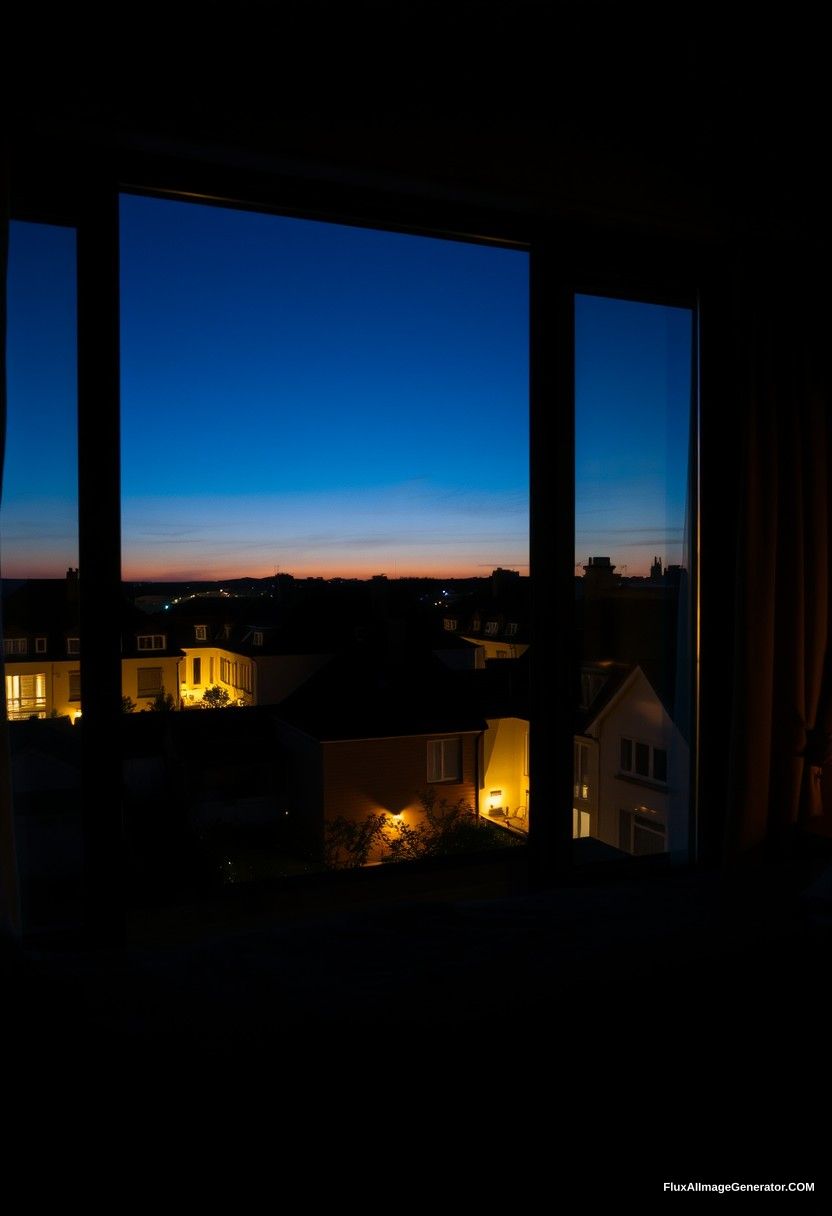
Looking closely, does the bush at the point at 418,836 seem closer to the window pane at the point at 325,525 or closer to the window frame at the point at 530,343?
the window pane at the point at 325,525

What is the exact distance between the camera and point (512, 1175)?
98 cm

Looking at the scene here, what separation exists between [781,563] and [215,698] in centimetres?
185

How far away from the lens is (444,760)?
270 cm

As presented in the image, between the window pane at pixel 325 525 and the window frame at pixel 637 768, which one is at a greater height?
the window pane at pixel 325 525

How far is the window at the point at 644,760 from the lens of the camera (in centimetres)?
275

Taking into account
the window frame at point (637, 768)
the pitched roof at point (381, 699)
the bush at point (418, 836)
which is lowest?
the bush at point (418, 836)

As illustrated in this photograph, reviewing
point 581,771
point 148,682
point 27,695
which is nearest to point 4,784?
point 27,695

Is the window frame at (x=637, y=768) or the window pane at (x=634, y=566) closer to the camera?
the window pane at (x=634, y=566)

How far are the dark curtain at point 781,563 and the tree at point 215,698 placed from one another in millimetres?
1591

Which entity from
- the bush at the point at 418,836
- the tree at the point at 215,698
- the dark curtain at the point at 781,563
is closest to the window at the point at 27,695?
the tree at the point at 215,698

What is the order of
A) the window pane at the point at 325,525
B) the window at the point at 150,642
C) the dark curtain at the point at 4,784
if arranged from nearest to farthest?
the dark curtain at the point at 4,784 → the window at the point at 150,642 → the window pane at the point at 325,525

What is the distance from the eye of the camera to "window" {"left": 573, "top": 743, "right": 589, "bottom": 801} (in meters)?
2.62

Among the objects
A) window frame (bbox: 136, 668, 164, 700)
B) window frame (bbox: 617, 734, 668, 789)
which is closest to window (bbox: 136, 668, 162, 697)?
window frame (bbox: 136, 668, 164, 700)

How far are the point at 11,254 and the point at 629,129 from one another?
177 cm
